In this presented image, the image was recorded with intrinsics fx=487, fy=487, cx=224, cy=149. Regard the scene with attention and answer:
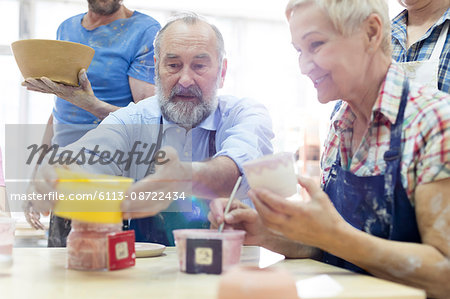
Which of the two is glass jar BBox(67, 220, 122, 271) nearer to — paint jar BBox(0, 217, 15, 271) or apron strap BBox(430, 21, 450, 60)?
paint jar BBox(0, 217, 15, 271)

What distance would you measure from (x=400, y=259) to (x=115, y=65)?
1.49m

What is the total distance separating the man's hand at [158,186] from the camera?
1.14m

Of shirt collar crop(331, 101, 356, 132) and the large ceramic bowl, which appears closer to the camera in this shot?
shirt collar crop(331, 101, 356, 132)

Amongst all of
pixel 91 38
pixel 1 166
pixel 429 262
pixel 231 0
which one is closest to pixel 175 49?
pixel 91 38

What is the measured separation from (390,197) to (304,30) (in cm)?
47

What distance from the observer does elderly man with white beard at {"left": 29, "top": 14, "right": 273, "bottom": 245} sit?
5.87 feet

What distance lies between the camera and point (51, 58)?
1.76 meters

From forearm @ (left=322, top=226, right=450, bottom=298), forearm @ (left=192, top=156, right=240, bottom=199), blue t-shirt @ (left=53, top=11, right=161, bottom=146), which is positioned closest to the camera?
forearm @ (left=322, top=226, right=450, bottom=298)

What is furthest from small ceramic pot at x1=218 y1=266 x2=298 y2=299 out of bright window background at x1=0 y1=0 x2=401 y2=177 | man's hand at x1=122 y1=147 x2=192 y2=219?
bright window background at x1=0 y1=0 x2=401 y2=177

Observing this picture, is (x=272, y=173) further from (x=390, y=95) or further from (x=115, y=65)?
(x=115, y=65)

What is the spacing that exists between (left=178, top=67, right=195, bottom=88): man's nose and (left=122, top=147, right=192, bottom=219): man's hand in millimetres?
639

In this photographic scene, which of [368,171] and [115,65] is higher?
[115,65]

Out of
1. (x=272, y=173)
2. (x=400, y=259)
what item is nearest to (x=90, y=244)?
(x=272, y=173)

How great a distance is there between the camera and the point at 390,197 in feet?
3.76
